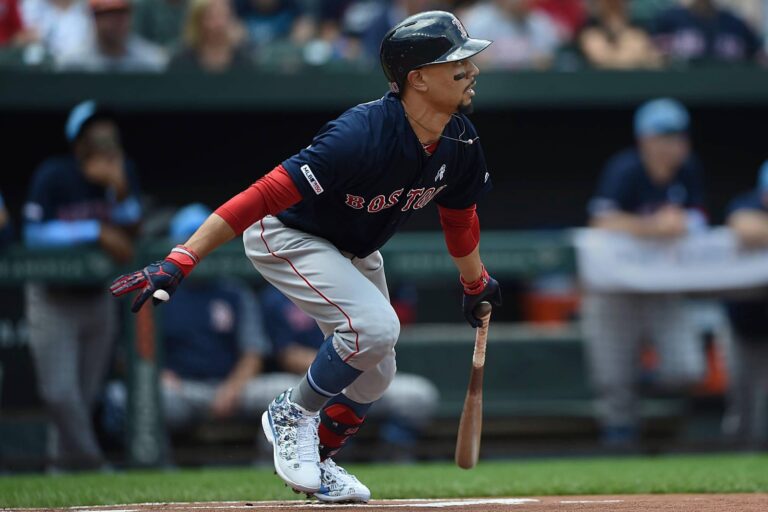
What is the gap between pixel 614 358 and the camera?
780 centimetres

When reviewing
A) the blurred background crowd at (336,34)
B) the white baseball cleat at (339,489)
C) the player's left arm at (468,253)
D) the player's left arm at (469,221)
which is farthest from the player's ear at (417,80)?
the blurred background crowd at (336,34)

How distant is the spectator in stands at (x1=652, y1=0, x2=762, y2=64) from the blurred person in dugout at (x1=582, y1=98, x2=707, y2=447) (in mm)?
1531

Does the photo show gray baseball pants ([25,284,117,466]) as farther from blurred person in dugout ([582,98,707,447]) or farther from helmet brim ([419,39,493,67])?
helmet brim ([419,39,493,67])

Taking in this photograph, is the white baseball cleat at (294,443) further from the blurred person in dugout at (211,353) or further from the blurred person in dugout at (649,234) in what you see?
the blurred person in dugout at (649,234)

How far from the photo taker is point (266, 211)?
4.02 metres

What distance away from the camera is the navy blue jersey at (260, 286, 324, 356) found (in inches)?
298

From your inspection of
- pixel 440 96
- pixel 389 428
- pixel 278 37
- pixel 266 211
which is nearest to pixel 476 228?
pixel 440 96

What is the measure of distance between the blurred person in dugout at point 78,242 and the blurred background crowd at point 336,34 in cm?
135

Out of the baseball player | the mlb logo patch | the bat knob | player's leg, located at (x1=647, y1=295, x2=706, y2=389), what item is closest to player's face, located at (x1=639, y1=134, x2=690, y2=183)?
player's leg, located at (x1=647, y1=295, x2=706, y2=389)

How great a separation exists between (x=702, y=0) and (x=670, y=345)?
9.52ft

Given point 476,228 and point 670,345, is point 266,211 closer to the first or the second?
point 476,228

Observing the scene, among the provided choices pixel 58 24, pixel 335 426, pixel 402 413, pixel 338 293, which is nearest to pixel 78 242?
pixel 402 413

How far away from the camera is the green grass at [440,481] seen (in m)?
4.98

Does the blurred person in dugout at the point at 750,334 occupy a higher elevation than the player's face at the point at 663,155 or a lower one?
lower
